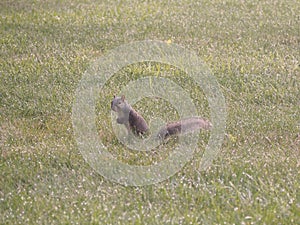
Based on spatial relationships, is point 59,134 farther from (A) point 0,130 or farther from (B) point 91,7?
(B) point 91,7

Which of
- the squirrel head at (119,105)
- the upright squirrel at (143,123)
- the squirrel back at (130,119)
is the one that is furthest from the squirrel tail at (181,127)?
the squirrel head at (119,105)

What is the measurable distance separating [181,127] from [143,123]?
0.39m

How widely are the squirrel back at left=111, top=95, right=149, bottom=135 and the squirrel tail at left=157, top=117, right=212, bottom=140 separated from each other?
19 cm

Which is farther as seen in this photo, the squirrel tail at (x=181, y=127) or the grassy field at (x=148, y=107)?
the squirrel tail at (x=181, y=127)

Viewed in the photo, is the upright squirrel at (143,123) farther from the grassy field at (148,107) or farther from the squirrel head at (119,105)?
the grassy field at (148,107)

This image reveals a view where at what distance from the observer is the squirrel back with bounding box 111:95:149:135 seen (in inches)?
259

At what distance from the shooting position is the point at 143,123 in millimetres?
6613

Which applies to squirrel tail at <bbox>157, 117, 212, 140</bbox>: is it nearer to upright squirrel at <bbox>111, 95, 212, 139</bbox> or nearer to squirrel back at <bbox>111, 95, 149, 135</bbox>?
upright squirrel at <bbox>111, 95, 212, 139</bbox>

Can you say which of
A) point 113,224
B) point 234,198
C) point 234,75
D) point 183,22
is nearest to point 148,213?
point 113,224

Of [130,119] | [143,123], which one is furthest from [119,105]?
[143,123]

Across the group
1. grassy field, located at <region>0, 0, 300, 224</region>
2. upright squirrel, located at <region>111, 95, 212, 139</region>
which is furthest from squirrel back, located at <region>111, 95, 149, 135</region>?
grassy field, located at <region>0, 0, 300, 224</region>

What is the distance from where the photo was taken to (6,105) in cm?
763

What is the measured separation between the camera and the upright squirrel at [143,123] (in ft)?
21.0

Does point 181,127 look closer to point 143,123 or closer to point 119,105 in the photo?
point 143,123
